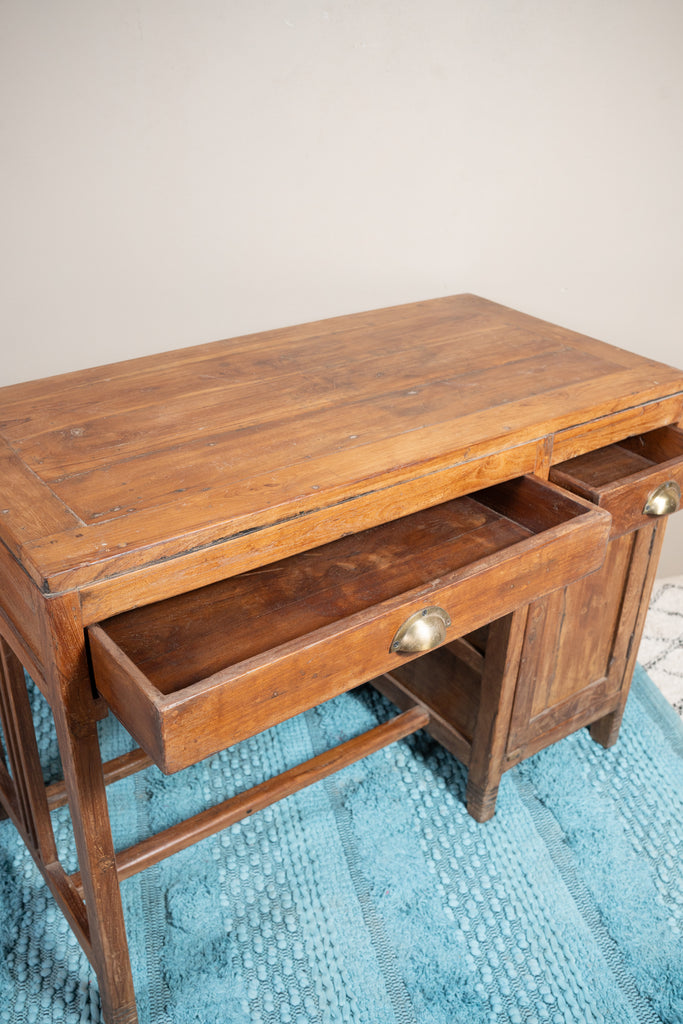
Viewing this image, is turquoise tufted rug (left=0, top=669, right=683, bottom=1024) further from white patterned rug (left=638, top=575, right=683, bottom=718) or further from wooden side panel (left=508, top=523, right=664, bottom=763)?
white patterned rug (left=638, top=575, right=683, bottom=718)

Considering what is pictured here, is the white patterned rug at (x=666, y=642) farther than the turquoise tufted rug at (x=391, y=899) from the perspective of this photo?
Yes

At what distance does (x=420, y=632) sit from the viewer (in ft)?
3.35

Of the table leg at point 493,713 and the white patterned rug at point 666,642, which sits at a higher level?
the table leg at point 493,713

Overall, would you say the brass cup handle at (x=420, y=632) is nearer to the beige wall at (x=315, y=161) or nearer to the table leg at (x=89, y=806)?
the table leg at (x=89, y=806)

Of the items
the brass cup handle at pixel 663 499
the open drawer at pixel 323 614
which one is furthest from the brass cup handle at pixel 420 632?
the brass cup handle at pixel 663 499

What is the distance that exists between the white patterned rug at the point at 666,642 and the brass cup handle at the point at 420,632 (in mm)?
1136

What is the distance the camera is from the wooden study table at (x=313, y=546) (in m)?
0.96

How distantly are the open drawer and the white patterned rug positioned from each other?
0.98 m

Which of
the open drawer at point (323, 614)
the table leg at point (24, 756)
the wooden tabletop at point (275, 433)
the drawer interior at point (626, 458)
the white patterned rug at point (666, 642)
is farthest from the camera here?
the white patterned rug at point (666, 642)

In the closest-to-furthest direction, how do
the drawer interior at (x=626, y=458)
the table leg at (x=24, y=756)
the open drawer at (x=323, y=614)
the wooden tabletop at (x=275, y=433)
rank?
the open drawer at (x=323, y=614), the wooden tabletop at (x=275, y=433), the table leg at (x=24, y=756), the drawer interior at (x=626, y=458)

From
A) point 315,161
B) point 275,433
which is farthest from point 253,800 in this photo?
point 315,161

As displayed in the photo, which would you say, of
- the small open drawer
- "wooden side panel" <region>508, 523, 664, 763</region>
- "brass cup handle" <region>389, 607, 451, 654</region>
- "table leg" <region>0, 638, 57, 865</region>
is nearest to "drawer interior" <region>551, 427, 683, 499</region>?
the small open drawer

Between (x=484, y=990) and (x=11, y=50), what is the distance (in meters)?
1.60

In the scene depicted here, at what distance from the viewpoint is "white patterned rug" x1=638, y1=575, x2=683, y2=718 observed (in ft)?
6.66
